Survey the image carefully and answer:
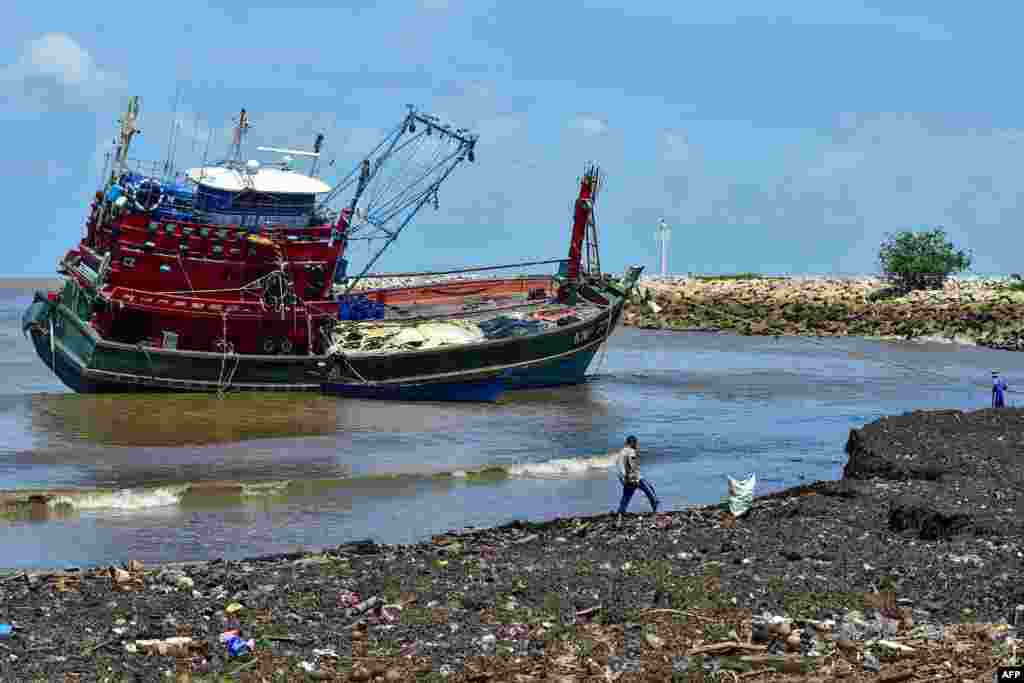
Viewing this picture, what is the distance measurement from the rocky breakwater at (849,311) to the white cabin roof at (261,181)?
92.2 feet

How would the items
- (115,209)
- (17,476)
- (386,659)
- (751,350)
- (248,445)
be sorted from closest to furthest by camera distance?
1. (386,659)
2. (17,476)
3. (248,445)
4. (115,209)
5. (751,350)

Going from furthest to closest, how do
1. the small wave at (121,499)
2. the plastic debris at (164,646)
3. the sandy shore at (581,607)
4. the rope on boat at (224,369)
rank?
the rope on boat at (224,369)
the small wave at (121,499)
the plastic debris at (164,646)
the sandy shore at (581,607)

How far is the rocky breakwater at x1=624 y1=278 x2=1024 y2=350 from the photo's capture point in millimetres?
67812

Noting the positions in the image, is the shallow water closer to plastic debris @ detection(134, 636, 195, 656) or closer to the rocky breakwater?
plastic debris @ detection(134, 636, 195, 656)

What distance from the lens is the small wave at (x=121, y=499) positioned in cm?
2394

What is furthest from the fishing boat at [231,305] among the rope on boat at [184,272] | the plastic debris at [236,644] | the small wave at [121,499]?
the plastic debris at [236,644]

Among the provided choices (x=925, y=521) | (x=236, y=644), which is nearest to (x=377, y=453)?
(x=925, y=521)

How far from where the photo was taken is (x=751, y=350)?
62.7 m

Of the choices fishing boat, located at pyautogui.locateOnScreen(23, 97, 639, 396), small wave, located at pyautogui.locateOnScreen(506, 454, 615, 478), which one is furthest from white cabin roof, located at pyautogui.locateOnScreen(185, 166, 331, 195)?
small wave, located at pyautogui.locateOnScreen(506, 454, 615, 478)

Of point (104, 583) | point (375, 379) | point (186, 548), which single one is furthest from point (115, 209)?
point (104, 583)

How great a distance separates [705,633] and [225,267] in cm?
2700

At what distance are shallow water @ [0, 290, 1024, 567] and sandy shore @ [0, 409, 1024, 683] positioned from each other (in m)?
4.33

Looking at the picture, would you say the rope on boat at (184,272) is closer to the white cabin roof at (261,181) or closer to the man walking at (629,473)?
the white cabin roof at (261,181)

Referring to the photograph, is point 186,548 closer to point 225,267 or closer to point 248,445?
point 248,445
